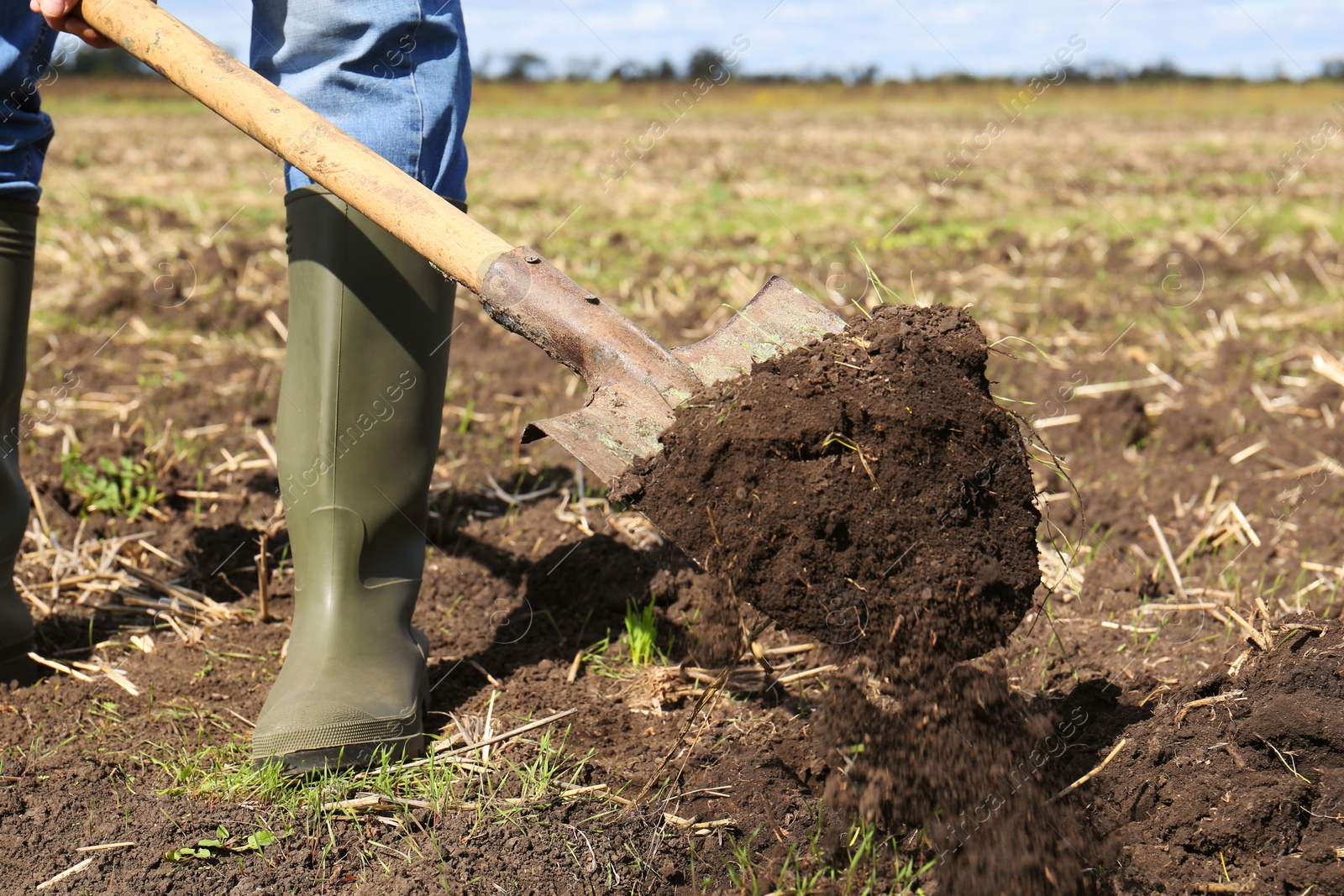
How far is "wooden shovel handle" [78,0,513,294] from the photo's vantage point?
1716mm

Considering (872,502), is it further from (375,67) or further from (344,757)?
(375,67)

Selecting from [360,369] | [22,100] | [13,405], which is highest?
[22,100]

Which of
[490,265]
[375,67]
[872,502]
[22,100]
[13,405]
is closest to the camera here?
[872,502]

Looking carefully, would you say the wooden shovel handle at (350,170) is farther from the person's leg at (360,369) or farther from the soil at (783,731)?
the soil at (783,731)

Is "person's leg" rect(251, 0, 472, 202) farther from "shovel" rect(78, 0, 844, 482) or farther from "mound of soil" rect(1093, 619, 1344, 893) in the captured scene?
"mound of soil" rect(1093, 619, 1344, 893)

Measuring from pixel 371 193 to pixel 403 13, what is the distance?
1.19 feet

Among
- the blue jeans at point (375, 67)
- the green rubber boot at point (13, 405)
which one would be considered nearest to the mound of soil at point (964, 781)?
the blue jeans at point (375, 67)

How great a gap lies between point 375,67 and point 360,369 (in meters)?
0.55

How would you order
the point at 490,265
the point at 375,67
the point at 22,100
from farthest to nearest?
the point at 22,100 → the point at 375,67 → the point at 490,265

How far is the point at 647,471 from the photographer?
1.69 m

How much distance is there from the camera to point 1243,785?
162 cm

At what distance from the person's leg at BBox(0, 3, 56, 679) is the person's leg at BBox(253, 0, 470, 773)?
19.1 inches

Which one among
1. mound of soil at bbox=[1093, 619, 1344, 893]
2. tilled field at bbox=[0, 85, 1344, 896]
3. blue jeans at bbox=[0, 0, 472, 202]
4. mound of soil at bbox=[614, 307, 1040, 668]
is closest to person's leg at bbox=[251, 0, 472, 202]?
blue jeans at bbox=[0, 0, 472, 202]

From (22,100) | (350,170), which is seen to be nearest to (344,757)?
(350,170)
